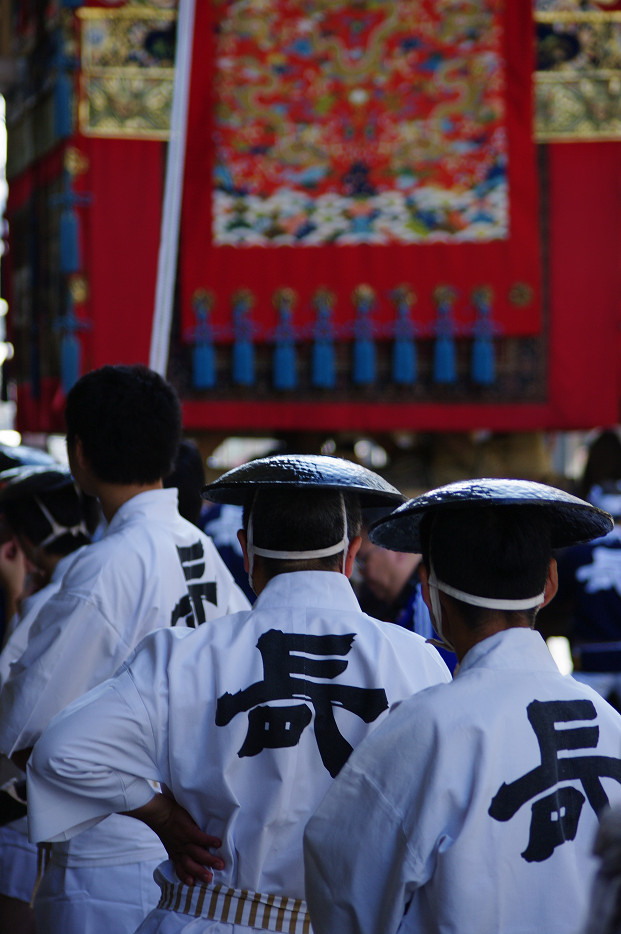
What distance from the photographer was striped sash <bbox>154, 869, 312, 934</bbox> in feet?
5.05

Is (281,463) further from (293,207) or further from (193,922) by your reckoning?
(293,207)

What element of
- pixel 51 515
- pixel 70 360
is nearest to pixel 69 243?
pixel 70 360

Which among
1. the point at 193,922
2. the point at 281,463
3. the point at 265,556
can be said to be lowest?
the point at 193,922

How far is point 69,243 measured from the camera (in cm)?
576

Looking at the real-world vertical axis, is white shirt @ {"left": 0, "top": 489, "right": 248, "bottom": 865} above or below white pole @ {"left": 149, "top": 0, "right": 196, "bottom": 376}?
below

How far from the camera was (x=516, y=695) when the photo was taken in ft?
4.28

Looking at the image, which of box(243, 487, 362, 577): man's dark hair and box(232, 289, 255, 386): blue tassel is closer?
box(243, 487, 362, 577): man's dark hair

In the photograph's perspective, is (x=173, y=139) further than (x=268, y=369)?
No

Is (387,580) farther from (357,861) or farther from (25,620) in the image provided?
(357,861)

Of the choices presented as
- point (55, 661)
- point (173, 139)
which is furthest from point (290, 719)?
point (173, 139)

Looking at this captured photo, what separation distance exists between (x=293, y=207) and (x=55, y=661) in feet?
14.1

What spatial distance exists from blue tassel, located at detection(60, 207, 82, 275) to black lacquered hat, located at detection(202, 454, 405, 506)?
14.3 ft

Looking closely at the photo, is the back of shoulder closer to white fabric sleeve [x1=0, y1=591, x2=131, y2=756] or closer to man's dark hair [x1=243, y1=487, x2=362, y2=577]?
man's dark hair [x1=243, y1=487, x2=362, y2=577]

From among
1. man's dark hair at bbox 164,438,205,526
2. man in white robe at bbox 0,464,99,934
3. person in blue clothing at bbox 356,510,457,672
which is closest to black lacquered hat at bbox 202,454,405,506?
man in white robe at bbox 0,464,99,934
